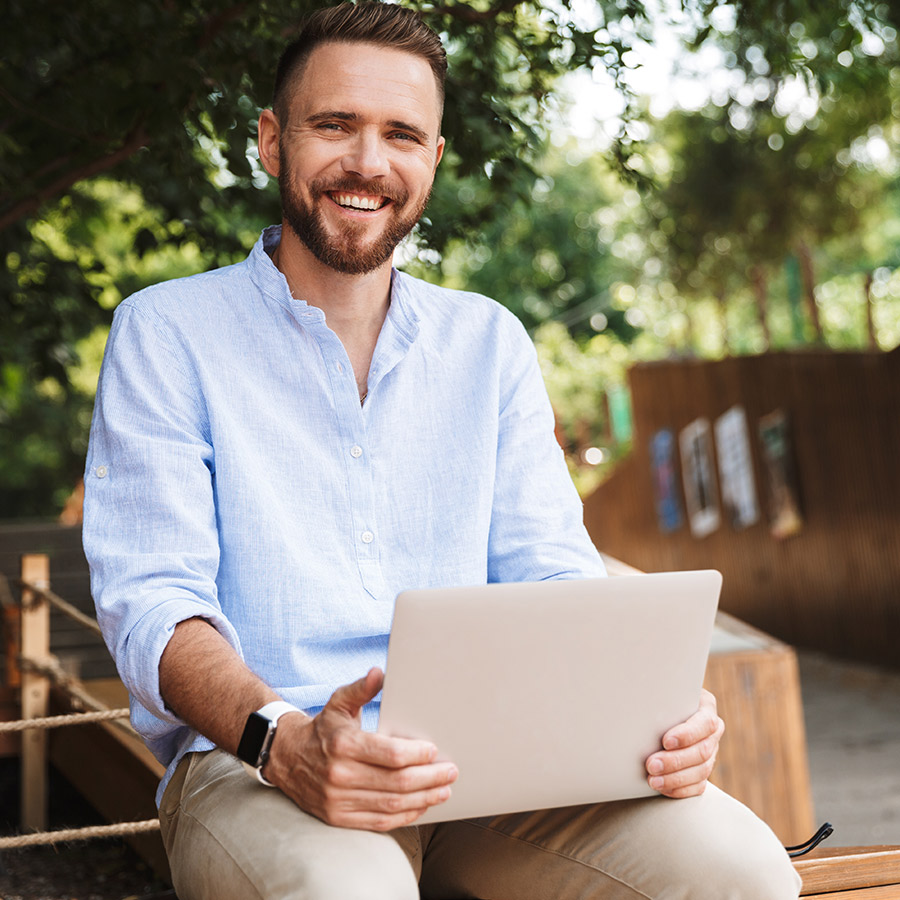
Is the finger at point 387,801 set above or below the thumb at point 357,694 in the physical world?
below

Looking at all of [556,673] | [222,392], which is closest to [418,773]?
[556,673]

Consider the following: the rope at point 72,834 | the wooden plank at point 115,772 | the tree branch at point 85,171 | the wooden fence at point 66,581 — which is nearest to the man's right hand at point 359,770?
the rope at point 72,834

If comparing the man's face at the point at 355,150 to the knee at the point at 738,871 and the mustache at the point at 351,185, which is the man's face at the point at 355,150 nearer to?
the mustache at the point at 351,185

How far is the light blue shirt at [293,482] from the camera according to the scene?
1.64m

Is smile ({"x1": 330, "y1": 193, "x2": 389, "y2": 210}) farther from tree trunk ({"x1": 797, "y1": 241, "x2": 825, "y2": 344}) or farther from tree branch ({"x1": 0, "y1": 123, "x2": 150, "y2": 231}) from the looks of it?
tree trunk ({"x1": 797, "y1": 241, "x2": 825, "y2": 344})

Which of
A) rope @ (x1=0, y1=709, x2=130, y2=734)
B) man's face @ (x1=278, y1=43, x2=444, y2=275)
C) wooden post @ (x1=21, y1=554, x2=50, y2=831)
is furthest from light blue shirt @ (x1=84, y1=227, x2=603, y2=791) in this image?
wooden post @ (x1=21, y1=554, x2=50, y2=831)

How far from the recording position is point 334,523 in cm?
177

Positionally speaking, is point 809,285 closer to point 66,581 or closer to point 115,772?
point 66,581

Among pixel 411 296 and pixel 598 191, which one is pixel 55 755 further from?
pixel 598 191

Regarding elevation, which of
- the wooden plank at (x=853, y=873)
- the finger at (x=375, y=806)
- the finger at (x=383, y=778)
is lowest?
the wooden plank at (x=853, y=873)

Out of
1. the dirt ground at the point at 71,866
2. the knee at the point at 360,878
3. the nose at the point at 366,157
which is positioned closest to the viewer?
the knee at the point at 360,878

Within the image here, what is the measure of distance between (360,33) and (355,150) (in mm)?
201

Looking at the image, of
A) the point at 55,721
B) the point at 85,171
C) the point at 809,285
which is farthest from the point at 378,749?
the point at 809,285

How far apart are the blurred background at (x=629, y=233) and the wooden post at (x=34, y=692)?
1.09 m
